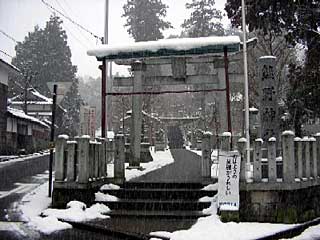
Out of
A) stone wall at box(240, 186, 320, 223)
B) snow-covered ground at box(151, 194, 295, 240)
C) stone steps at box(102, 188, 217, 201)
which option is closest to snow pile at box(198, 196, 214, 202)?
stone steps at box(102, 188, 217, 201)

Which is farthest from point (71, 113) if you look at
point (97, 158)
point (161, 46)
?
point (97, 158)

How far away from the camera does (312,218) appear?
31.3 feet

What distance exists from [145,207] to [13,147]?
1008 inches

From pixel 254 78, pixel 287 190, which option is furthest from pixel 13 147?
pixel 287 190

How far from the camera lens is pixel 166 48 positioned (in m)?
12.6

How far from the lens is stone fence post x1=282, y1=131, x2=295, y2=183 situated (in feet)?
30.0

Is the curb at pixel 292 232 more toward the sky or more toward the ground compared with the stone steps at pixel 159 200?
more toward the ground

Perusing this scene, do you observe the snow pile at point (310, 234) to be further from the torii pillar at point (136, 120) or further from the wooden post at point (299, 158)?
the torii pillar at point (136, 120)

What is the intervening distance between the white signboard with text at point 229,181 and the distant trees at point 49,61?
42813 millimetres

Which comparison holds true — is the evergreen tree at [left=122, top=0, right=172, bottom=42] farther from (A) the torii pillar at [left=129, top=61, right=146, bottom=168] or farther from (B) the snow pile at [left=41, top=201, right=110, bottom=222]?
(B) the snow pile at [left=41, top=201, right=110, bottom=222]

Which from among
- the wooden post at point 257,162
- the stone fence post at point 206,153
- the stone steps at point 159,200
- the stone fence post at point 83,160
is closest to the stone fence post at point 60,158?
the stone fence post at point 83,160

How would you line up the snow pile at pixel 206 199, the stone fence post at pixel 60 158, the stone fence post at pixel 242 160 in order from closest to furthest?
the stone fence post at pixel 242 160 < the snow pile at pixel 206 199 < the stone fence post at pixel 60 158

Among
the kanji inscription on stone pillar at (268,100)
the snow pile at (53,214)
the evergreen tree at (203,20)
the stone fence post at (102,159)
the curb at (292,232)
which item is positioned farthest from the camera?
the evergreen tree at (203,20)

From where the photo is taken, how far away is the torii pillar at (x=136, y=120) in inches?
552
